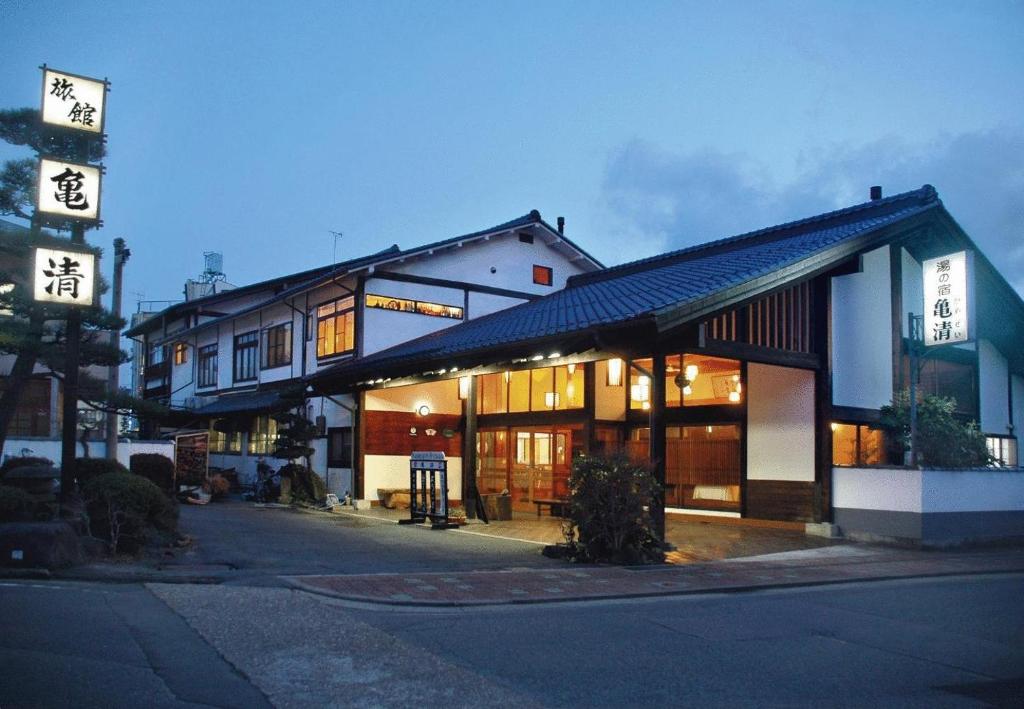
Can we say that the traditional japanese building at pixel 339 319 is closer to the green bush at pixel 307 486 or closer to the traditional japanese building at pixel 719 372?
the green bush at pixel 307 486

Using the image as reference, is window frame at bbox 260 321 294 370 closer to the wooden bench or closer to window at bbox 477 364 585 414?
window at bbox 477 364 585 414

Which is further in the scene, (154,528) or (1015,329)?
(1015,329)

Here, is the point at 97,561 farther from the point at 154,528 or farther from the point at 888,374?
the point at 888,374

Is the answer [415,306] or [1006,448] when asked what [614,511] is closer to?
[415,306]

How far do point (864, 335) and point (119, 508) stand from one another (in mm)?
14119

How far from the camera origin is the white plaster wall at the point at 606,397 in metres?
19.4

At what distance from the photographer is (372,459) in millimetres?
21703

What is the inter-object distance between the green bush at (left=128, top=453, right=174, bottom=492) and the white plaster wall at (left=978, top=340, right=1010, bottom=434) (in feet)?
63.5

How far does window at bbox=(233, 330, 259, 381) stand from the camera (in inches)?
1139

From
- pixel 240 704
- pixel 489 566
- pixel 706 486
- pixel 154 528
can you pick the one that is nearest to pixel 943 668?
pixel 240 704

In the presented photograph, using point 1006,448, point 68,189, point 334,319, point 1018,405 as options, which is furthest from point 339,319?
point 1018,405

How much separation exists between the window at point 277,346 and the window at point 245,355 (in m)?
0.98

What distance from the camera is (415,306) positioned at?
23109 mm

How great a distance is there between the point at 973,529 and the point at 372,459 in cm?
1354
